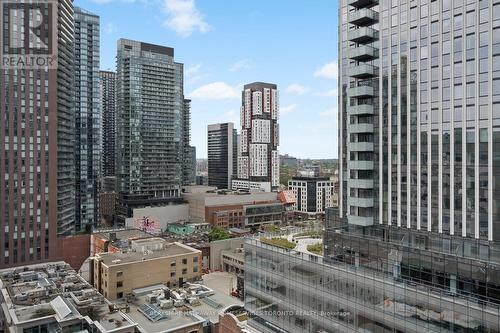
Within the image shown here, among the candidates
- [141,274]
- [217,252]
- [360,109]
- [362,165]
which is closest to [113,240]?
[141,274]

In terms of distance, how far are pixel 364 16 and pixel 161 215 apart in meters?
114

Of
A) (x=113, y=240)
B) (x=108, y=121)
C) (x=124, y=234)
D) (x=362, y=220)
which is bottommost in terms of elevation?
(x=124, y=234)

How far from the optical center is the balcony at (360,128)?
3825cm

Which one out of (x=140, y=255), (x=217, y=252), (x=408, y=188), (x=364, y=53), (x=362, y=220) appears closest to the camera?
(x=408, y=188)

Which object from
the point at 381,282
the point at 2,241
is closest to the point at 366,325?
the point at 381,282

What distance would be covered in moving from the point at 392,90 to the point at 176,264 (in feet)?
151

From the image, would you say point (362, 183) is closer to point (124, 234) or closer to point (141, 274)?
point (141, 274)

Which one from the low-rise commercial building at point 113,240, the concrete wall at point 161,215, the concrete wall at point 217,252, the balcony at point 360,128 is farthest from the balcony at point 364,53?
the concrete wall at point 161,215

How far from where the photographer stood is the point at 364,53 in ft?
125

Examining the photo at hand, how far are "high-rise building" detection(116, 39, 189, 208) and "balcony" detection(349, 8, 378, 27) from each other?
4631 inches

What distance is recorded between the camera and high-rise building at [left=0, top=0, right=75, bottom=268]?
3196 inches

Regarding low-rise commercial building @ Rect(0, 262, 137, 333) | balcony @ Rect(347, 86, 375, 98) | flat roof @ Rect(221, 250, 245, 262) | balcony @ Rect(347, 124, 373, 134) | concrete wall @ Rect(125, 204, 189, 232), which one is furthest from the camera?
concrete wall @ Rect(125, 204, 189, 232)

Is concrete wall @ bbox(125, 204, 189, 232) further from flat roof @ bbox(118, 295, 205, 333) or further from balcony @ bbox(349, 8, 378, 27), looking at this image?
balcony @ bbox(349, 8, 378, 27)

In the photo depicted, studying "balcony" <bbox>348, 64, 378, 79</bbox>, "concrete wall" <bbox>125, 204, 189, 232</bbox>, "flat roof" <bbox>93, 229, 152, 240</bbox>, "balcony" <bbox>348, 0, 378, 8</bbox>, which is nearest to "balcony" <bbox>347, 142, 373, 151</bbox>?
"balcony" <bbox>348, 64, 378, 79</bbox>
